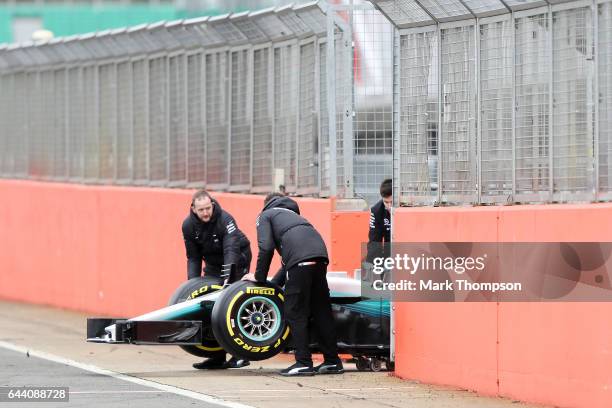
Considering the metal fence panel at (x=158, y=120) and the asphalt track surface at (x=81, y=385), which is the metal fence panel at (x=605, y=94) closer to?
the asphalt track surface at (x=81, y=385)

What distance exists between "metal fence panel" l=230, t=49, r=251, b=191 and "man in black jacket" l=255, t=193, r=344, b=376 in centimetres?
493

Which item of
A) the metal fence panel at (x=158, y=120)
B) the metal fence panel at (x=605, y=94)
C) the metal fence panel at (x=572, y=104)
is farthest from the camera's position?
the metal fence panel at (x=158, y=120)

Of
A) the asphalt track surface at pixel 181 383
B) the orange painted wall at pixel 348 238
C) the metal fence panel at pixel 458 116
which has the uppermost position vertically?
the metal fence panel at pixel 458 116

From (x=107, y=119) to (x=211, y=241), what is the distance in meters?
8.53

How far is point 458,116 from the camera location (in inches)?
547

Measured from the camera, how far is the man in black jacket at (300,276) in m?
14.1

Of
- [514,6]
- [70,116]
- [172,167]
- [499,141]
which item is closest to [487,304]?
[499,141]

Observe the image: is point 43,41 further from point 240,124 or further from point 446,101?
point 446,101

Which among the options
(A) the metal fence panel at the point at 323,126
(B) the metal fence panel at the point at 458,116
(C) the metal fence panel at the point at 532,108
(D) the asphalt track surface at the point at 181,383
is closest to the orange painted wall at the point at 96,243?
(A) the metal fence panel at the point at 323,126

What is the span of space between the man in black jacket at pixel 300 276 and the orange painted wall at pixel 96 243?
10.9 ft

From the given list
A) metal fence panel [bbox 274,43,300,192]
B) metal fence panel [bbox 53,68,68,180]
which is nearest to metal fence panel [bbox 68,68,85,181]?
metal fence panel [bbox 53,68,68,180]

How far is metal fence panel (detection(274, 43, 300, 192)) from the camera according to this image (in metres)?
18.0

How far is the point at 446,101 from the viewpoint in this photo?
14.1m

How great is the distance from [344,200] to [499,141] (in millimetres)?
3569
